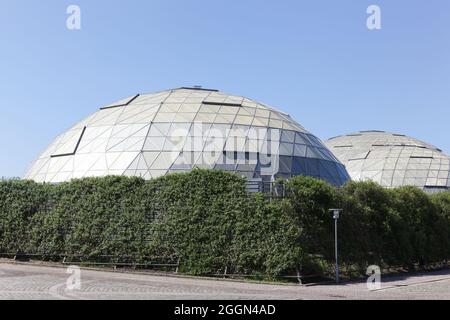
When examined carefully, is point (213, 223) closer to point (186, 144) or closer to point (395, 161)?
point (186, 144)

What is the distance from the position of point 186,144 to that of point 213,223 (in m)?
9.73

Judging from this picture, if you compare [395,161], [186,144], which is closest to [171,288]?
[186,144]

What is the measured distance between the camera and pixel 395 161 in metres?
79.6

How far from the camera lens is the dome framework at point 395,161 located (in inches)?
2977

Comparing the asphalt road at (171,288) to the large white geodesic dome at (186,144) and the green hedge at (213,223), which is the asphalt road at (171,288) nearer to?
the green hedge at (213,223)

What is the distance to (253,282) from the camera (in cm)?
2027

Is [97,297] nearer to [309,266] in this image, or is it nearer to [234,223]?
[234,223]

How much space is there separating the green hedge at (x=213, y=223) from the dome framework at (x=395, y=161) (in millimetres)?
47119

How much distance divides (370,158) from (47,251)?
67.4 meters

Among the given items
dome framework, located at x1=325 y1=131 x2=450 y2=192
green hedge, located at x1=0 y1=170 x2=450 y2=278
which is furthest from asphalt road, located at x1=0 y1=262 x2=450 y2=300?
dome framework, located at x1=325 y1=131 x2=450 y2=192

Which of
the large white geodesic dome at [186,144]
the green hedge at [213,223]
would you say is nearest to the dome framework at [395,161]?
the large white geodesic dome at [186,144]

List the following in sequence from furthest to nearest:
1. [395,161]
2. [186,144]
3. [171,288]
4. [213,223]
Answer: [395,161] < [186,144] < [213,223] < [171,288]

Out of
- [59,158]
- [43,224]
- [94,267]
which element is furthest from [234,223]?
[59,158]

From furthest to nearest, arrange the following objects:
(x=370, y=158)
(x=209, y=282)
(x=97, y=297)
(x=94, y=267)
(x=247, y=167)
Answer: (x=370, y=158) → (x=247, y=167) → (x=94, y=267) → (x=209, y=282) → (x=97, y=297)
